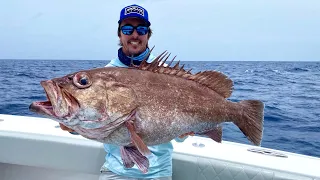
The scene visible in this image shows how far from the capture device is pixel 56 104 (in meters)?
2.06

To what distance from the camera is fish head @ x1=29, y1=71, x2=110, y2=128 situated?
6.78ft

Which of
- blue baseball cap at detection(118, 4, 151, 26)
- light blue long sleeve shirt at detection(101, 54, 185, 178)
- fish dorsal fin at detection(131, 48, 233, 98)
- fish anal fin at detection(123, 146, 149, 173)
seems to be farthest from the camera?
light blue long sleeve shirt at detection(101, 54, 185, 178)

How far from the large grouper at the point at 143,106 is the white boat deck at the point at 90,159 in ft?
4.29

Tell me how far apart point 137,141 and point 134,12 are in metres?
1.40

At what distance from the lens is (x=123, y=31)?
3.16 meters

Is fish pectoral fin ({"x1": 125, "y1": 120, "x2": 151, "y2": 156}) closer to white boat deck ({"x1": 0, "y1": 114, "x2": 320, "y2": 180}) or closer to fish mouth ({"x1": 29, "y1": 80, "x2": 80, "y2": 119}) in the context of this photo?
fish mouth ({"x1": 29, "y1": 80, "x2": 80, "y2": 119})

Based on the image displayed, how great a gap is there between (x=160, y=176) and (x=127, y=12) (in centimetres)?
163

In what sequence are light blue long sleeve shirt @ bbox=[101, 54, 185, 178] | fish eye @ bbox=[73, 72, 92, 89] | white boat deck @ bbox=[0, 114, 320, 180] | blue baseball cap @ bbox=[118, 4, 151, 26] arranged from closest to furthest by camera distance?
fish eye @ bbox=[73, 72, 92, 89] < blue baseball cap @ bbox=[118, 4, 151, 26] < light blue long sleeve shirt @ bbox=[101, 54, 185, 178] < white boat deck @ bbox=[0, 114, 320, 180]

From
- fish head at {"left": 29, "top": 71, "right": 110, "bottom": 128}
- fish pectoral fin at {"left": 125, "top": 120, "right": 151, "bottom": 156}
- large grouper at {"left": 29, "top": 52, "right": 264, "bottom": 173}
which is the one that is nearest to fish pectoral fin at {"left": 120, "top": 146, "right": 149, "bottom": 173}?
large grouper at {"left": 29, "top": 52, "right": 264, "bottom": 173}


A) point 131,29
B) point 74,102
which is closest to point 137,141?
point 74,102

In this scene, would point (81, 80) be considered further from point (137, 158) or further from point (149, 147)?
point (149, 147)

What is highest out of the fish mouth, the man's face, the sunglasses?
the sunglasses

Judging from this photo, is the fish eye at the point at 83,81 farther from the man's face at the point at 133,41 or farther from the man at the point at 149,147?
the man's face at the point at 133,41

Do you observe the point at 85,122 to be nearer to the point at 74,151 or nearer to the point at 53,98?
the point at 53,98
